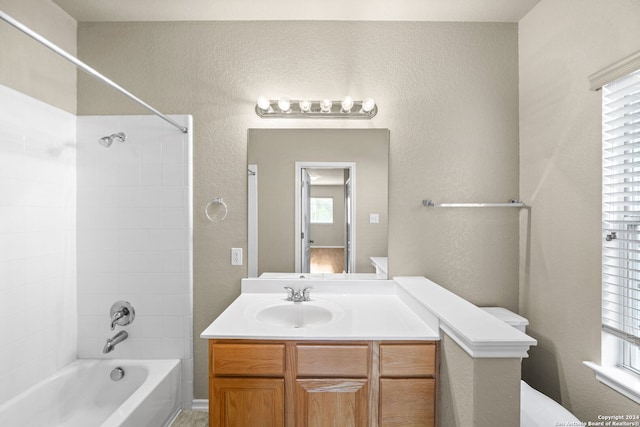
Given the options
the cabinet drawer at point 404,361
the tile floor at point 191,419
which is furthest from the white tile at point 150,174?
the cabinet drawer at point 404,361

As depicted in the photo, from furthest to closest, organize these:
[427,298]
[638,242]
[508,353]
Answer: [427,298]
[638,242]
[508,353]

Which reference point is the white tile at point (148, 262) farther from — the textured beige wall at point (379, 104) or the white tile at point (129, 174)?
the white tile at point (129, 174)

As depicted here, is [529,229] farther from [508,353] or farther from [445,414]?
[445,414]

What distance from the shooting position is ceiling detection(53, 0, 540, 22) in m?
1.79

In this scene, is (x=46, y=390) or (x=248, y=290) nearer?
(x=46, y=390)

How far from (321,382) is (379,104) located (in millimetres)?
1651

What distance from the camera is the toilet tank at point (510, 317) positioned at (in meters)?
1.72

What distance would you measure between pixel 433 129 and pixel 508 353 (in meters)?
1.39

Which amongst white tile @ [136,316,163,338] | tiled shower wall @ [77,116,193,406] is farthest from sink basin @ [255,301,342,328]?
white tile @ [136,316,163,338]

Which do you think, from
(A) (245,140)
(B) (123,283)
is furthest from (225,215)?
(B) (123,283)

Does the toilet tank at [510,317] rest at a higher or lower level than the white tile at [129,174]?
lower

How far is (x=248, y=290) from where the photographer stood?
194 cm

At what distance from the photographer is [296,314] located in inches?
69.6

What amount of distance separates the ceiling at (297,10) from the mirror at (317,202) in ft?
2.37
